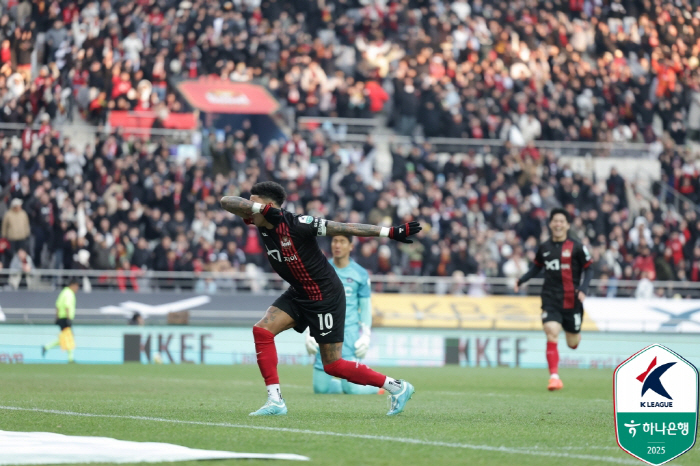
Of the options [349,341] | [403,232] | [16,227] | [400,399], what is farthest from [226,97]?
[403,232]

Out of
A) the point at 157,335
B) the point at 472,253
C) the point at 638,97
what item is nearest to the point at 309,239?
the point at 157,335

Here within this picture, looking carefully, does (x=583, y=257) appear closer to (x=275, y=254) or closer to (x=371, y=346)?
(x=275, y=254)

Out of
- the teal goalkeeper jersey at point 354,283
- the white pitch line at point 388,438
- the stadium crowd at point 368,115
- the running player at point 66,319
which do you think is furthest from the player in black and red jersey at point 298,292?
the stadium crowd at point 368,115

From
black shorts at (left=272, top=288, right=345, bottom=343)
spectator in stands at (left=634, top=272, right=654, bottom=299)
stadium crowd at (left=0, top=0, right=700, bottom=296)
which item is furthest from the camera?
spectator in stands at (left=634, top=272, right=654, bottom=299)

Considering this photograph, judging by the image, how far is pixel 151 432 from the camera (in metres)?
7.90

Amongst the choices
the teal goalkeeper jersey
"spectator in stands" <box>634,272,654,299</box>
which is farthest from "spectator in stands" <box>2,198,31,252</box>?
"spectator in stands" <box>634,272,654,299</box>

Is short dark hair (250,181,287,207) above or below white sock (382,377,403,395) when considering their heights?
above

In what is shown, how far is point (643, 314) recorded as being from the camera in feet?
83.0

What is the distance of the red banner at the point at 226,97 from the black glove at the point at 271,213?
65.8ft

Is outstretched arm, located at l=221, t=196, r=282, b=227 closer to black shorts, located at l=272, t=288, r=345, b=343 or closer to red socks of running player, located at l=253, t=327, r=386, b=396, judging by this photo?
black shorts, located at l=272, t=288, r=345, b=343

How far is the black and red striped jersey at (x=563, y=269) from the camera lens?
49.9 feet

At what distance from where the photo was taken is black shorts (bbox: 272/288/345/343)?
9.39 m

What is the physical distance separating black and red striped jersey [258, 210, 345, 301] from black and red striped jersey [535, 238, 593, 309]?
648 cm

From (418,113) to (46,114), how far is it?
1003cm
